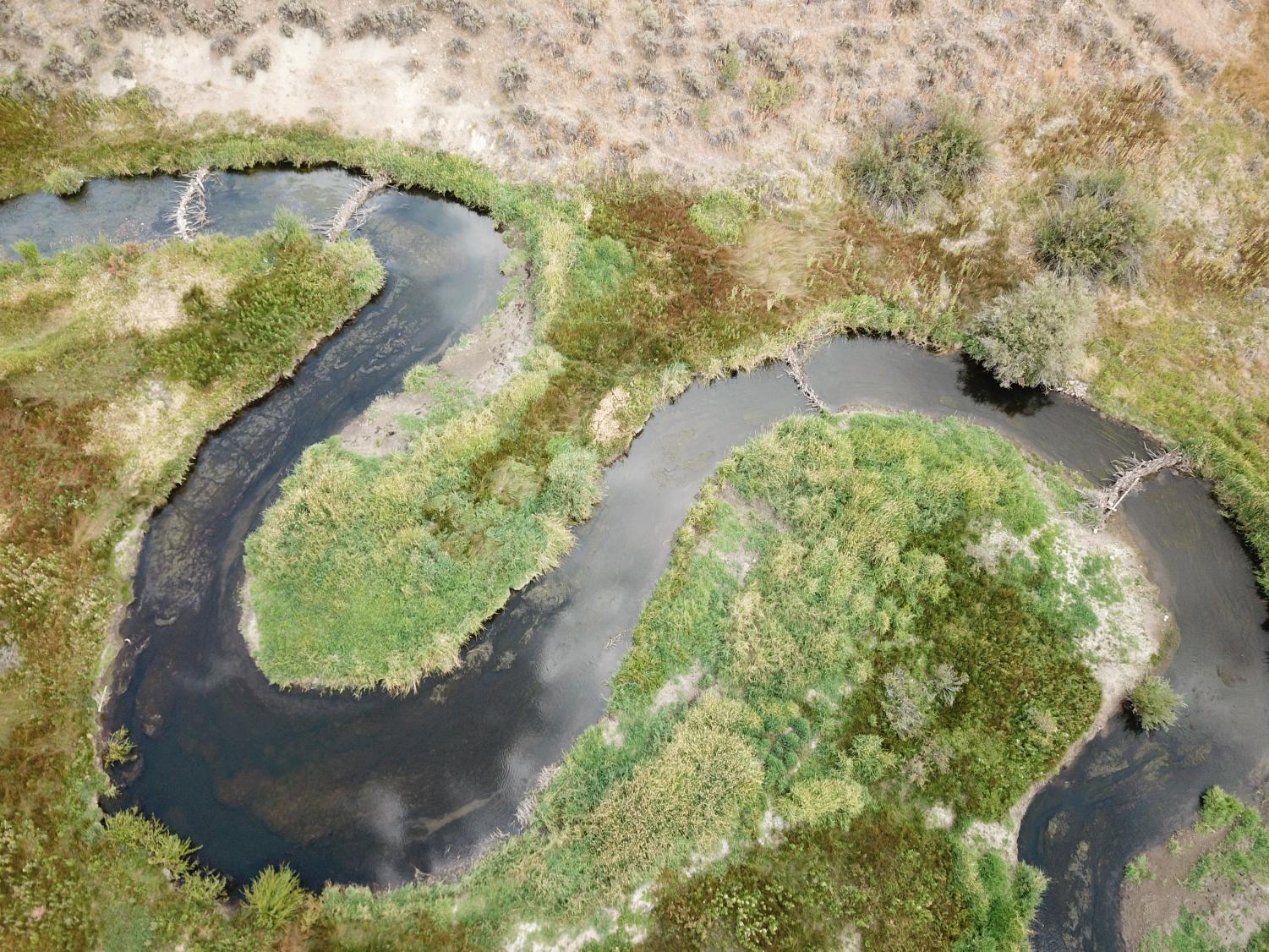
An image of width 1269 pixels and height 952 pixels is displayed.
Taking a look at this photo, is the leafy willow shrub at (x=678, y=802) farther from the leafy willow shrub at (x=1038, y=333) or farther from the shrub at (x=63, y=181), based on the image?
the shrub at (x=63, y=181)

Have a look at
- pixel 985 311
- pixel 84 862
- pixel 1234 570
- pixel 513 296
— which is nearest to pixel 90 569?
pixel 84 862

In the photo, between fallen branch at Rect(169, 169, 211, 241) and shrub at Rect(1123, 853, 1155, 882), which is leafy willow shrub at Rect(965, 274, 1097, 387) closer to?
shrub at Rect(1123, 853, 1155, 882)

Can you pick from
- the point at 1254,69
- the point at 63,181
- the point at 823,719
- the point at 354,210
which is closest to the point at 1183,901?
the point at 823,719

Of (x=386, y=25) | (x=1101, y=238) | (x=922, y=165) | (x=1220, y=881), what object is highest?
(x=1101, y=238)

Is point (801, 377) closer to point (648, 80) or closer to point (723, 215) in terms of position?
point (723, 215)

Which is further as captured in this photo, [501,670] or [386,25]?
[386,25]
